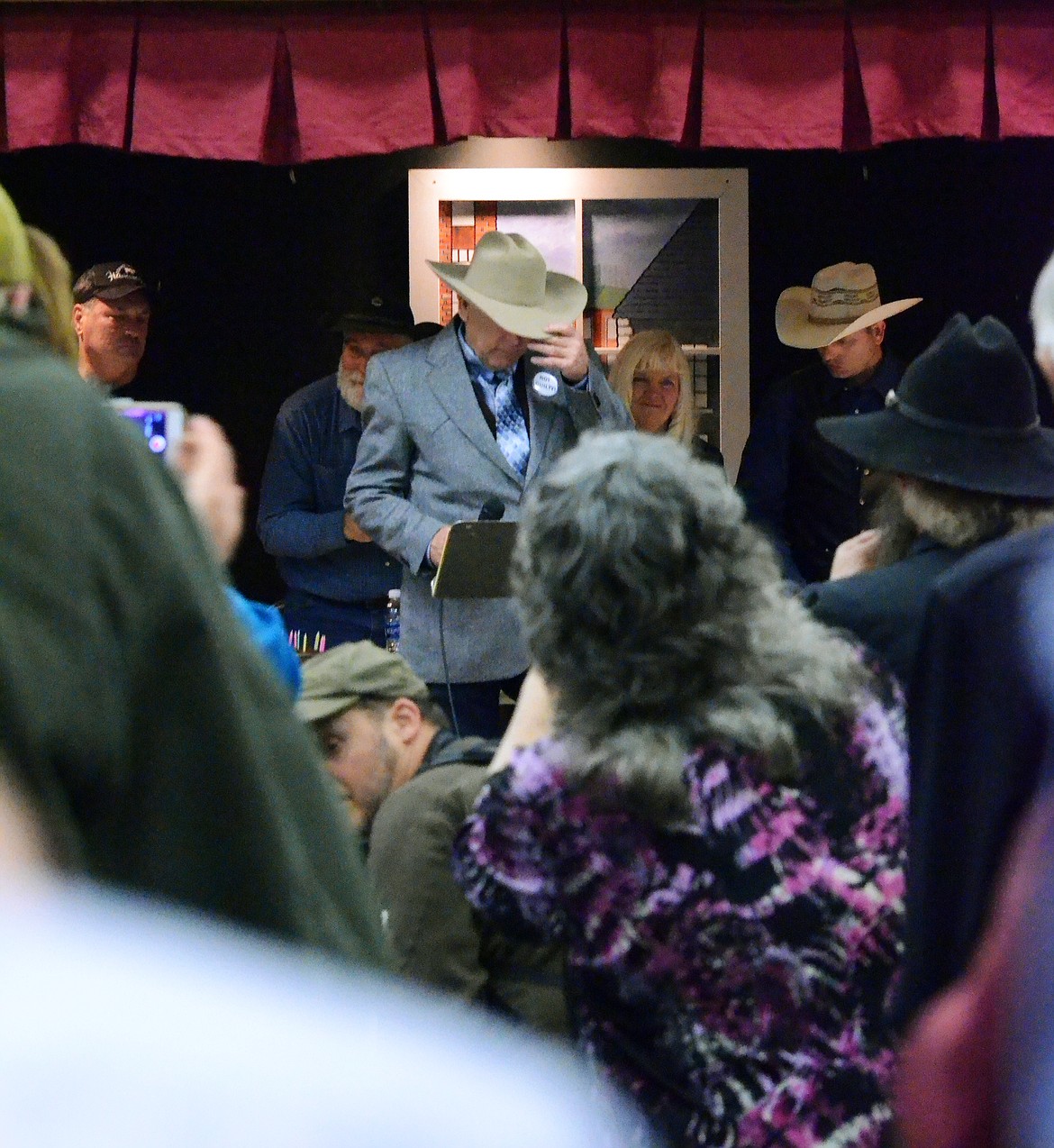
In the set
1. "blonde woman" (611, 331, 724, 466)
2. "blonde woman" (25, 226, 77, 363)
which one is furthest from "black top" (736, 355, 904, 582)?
"blonde woman" (25, 226, 77, 363)

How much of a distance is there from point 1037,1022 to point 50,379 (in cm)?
59

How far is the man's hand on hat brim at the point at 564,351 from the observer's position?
3777mm

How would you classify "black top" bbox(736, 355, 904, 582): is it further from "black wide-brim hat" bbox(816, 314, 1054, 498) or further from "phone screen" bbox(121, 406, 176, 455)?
"phone screen" bbox(121, 406, 176, 455)

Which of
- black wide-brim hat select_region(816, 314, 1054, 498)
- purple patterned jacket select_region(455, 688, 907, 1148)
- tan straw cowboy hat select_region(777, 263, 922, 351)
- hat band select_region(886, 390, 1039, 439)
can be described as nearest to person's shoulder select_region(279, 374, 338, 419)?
tan straw cowboy hat select_region(777, 263, 922, 351)

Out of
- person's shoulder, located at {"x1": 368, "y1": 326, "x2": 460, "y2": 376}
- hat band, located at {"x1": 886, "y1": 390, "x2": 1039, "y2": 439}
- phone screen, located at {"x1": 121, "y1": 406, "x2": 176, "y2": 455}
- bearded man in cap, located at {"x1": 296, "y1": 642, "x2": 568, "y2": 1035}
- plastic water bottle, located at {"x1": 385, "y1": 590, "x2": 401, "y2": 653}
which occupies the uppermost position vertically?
phone screen, located at {"x1": 121, "y1": 406, "x2": 176, "y2": 455}

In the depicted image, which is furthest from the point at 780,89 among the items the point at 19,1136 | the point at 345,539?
the point at 19,1136

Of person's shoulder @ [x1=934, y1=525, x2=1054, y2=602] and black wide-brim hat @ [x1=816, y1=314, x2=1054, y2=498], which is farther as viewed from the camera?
black wide-brim hat @ [x1=816, y1=314, x2=1054, y2=498]

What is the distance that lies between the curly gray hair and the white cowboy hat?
1.95 meters

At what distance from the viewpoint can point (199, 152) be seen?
372 cm

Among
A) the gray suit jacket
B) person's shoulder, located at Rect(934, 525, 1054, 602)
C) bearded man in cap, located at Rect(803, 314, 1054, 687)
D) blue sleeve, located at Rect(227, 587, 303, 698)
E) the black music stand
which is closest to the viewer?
person's shoulder, located at Rect(934, 525, 1054, 602)

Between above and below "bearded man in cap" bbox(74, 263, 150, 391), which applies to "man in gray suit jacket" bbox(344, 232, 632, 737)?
below

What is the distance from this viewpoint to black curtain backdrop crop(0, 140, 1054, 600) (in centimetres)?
548

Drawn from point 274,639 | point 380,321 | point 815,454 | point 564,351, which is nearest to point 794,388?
point 815,454

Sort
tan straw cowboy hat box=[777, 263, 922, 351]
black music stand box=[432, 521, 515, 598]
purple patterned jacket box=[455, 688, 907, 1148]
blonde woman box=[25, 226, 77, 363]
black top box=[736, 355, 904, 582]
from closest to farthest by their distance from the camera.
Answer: blonde woman box=[25, 226, 77, 363] → purple patterned jacket box=[455, 688, 907, 1148] → black music stand box=[432, 521, 515, 598] → black top box=[736, 355, 904, 582] → tan straw cowboy hat box=[777, 263, 922, 351]
